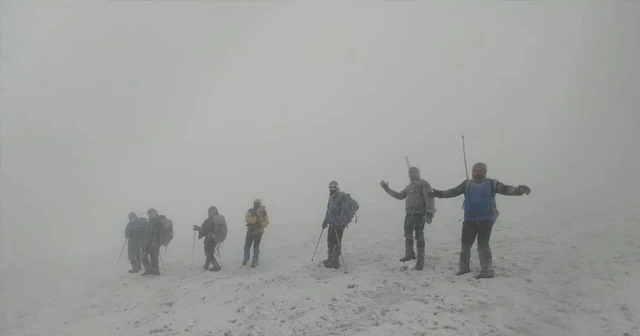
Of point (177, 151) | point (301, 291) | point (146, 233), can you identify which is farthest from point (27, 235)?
point (177, 151)

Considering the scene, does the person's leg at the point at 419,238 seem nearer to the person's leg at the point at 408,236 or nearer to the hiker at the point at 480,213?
the person's leg at the point at 408,236

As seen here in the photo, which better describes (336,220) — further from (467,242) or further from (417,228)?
(467,242)

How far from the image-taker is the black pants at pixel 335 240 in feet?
39.8

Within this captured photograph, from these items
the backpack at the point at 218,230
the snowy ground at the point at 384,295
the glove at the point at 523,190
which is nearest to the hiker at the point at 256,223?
the snowy ground at the point at 384,295

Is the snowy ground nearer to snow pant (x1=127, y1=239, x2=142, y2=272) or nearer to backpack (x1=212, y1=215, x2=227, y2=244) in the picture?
snow pant (x1=127, y1=239, x2=142, y2=272)

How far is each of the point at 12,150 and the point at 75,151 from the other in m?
26.3

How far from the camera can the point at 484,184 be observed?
9734mm

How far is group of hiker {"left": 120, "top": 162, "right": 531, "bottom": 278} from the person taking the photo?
966 centimetres

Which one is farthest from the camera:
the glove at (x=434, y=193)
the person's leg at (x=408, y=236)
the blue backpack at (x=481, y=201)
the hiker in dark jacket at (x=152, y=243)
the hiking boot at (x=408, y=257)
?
the hiker in dark jacket at (x=152, y=243)

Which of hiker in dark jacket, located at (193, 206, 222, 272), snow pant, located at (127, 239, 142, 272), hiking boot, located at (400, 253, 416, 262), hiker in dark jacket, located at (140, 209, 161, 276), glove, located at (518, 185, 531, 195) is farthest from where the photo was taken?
snow pant, located at (127, 239, 142, 272)

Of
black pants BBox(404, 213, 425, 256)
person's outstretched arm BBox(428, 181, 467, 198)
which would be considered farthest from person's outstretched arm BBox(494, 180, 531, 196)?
black pants BBox(404, 213, 425, 256)

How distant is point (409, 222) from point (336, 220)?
2093mm

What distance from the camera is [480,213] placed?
382 inches

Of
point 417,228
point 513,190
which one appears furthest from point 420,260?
point 513,190
